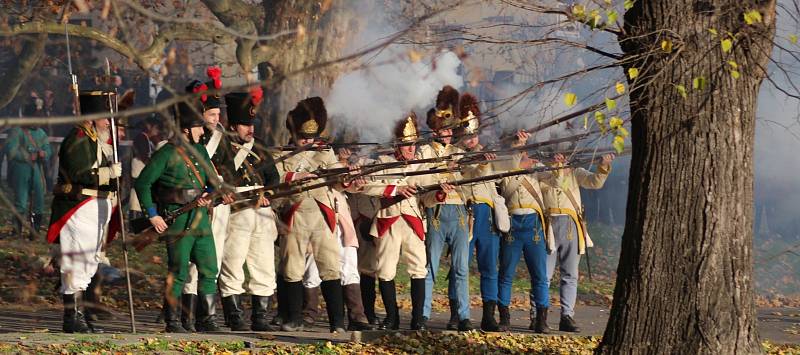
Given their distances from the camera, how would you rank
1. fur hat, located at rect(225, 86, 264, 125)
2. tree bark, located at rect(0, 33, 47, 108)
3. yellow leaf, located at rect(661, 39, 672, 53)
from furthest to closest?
1. tree bark, located at rect(0, 33, 47, 108)
2. fur hat, located at rect(225, 86, 264, 125)
3. yellow leaf, located at rect(661, 39, 672, 53)

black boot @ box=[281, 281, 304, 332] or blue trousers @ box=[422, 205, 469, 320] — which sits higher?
blue trousers @ box=[422, 205, 469, 320]

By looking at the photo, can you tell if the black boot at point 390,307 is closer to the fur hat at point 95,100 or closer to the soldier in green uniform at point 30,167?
the fur hat at point 95,100

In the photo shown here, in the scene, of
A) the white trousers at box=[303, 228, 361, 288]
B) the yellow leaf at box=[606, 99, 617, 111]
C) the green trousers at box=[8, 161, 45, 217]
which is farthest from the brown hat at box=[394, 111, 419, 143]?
the green trousers at box=[8, 161, 45, 217]

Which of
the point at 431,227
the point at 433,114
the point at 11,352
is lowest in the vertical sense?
the point at 11,352

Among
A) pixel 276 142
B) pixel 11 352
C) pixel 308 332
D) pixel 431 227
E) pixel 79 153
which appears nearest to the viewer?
pixel 11 352

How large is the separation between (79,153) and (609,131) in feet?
14.7

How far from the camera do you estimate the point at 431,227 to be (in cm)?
1373

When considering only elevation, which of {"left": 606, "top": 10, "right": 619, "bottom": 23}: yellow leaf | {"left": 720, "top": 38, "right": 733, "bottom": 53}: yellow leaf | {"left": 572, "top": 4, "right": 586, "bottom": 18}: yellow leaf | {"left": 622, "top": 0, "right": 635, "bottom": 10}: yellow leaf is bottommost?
{"left": 720, "top": 38, "right": 733, "bottom": 53}: yellow leaf

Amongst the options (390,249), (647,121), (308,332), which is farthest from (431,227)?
(647,121)

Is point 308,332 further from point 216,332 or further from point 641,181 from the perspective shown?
point 641,181

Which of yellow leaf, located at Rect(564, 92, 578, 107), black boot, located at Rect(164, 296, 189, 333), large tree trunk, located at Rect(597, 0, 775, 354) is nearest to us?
yellow leaf, located at Rect(564, 92, 578, 107)

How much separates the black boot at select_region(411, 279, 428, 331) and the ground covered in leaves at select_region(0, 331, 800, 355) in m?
1.15

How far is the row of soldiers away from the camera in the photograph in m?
11.7

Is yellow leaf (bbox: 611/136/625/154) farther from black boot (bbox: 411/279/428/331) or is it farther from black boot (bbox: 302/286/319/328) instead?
black boot (bbox: 302/286/319/328)
